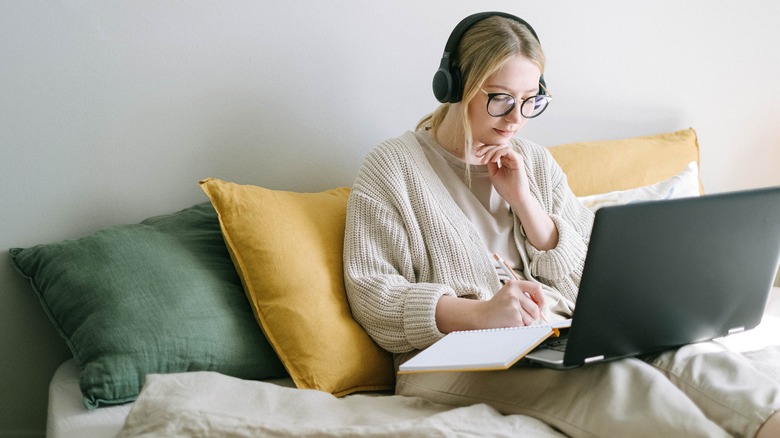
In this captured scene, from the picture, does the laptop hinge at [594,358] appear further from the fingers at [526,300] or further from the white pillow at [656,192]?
the white pillow at [656,192]

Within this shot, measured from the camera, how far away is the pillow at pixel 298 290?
1558 mm

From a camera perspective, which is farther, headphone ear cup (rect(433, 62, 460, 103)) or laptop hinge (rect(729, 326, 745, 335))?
headphone ear cup (rect(433, 62, 460, 103))

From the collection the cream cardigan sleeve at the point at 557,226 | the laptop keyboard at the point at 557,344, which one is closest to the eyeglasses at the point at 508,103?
the cream cardigan sleeve at the point at 557,226

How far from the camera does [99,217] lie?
1.77m

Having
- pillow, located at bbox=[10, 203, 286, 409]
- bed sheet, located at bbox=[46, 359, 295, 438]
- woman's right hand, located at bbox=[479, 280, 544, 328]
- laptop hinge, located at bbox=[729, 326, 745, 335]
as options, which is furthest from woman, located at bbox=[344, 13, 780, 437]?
bed sheet, located at bbox=[46, 359, 295, 438]

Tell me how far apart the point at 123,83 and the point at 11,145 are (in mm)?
253

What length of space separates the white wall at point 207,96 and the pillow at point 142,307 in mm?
145

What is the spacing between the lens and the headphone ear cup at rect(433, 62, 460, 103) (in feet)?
5.51

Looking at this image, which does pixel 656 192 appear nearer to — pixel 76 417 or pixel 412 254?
pixel 412 254

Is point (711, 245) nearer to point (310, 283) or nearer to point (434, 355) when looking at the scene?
point (434, 355)

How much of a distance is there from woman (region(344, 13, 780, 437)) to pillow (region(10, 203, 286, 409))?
0.25 metres

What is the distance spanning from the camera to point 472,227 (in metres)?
1.70

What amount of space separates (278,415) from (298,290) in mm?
385

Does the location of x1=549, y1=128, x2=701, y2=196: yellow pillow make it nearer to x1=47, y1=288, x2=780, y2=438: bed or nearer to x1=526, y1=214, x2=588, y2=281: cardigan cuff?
x1=526, y1=214, x2=588, y2=281: cardigan cuff
